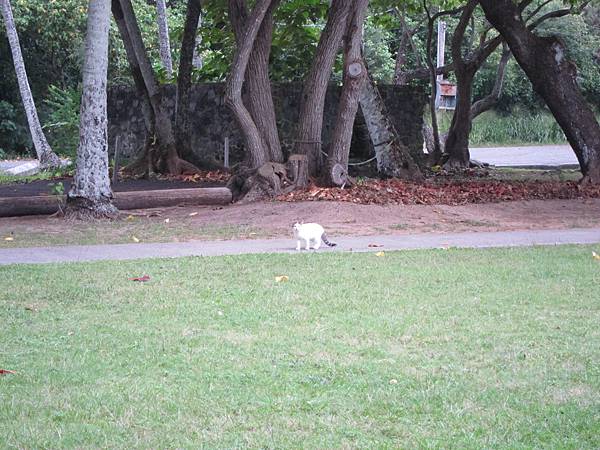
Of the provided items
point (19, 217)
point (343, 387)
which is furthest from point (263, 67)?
point (343, 387)

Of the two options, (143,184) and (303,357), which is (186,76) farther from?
(303,357)

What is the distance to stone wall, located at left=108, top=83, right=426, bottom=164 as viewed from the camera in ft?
80.3

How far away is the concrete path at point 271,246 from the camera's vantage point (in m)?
12.1

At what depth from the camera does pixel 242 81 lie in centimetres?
1747

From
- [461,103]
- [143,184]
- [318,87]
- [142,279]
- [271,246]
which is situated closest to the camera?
[142,279]

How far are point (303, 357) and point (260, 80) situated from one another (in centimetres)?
1218

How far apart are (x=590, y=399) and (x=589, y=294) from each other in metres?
3.30

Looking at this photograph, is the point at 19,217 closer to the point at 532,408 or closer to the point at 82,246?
the point at 82,246

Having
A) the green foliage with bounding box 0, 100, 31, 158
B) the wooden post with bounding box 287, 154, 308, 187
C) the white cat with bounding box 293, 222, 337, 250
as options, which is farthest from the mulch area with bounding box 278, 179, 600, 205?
the green foliage with bounding box 0, 100, 31, 158

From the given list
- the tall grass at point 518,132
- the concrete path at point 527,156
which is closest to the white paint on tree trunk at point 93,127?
the concrete path at point 527,156

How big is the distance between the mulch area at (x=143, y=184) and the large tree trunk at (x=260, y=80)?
2.21 metres

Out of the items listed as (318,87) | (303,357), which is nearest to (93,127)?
(318,87)

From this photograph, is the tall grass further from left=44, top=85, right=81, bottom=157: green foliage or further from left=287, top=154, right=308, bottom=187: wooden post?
left=287, top=154, right=308, bottom=187: wooden post

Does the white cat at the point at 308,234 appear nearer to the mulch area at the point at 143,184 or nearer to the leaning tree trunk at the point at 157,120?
the mulch area at the point at 143,184
